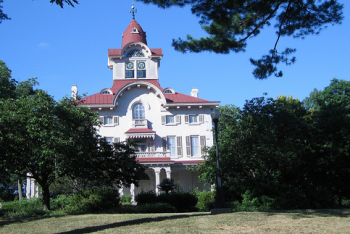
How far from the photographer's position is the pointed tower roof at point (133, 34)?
41.0 meters

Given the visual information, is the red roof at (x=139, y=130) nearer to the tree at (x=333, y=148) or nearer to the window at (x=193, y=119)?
the window at (x=193, y=119)

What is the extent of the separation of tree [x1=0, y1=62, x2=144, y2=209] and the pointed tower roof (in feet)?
76.6

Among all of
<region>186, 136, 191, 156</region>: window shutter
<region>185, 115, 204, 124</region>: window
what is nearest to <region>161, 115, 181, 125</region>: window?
<region>185, 115, 204, 124</region>: window

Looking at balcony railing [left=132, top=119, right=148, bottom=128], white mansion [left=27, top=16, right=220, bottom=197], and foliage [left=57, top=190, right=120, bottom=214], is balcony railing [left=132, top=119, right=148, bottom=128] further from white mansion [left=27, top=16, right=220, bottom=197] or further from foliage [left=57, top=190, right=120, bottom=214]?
foliage [left=57, top=190, right=120, bottom=214]

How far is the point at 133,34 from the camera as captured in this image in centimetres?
4138

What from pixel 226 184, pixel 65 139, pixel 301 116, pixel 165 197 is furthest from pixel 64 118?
pixel 301 116

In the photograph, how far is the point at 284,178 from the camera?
2019 centimetres

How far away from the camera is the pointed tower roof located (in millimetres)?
40969

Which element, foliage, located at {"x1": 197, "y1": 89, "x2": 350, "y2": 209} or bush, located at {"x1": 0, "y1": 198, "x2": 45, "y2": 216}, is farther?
foliage, located at {"x1": 197, "y1": 89, "x2": 350, "y2": 209}

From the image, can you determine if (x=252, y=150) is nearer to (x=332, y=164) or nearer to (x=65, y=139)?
(x=332, y=164)

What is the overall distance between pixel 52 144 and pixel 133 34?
27.6 m

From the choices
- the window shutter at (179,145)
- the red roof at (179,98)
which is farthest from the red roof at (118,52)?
the window shutter at (179,145)

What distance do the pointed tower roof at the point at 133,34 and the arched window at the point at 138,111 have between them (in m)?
8.12

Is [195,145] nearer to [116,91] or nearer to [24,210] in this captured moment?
[116,91]
